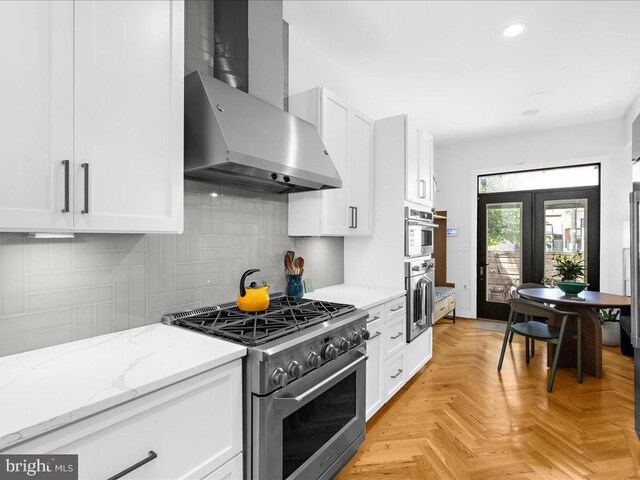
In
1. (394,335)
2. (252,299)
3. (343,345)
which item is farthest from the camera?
(394,335)

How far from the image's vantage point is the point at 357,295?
2652 mm

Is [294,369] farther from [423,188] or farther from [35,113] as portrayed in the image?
[423,188]

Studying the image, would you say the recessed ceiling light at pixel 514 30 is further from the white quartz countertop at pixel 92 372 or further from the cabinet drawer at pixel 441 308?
the cabinet drawer at pixel 441 308

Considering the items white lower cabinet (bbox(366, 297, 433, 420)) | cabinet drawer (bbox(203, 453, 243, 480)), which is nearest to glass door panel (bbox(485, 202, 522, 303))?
white lower cabinet (bbox(366, 297, 433, 420))

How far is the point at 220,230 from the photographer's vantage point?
2082 millimetres

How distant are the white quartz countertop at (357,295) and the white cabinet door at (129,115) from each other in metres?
1.31

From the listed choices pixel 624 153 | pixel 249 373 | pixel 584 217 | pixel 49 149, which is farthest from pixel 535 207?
pixel 49 149

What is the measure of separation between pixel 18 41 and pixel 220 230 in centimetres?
122

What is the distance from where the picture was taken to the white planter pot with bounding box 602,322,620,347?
427cm

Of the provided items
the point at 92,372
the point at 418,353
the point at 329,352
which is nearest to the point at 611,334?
the point at 418,353

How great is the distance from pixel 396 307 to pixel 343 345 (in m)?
1.08

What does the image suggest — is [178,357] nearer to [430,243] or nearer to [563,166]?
[430,243]

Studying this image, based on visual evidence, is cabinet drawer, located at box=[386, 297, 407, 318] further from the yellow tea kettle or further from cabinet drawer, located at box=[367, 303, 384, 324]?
the yellow tea kettle

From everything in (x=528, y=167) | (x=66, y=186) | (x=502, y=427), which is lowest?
(x=502, y=427)
